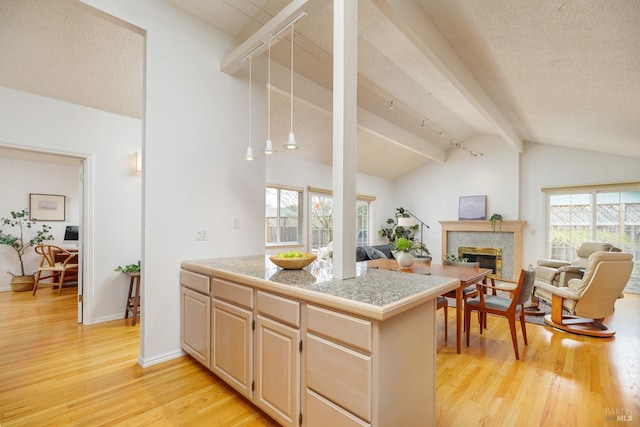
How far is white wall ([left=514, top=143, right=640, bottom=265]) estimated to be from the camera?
5.59 metres

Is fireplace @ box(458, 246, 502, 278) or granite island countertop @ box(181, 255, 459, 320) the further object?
fireplace @ box(458, 246, 502, 278)

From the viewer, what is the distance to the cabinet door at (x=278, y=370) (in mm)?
1604

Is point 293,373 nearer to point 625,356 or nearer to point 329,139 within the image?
point 625,356

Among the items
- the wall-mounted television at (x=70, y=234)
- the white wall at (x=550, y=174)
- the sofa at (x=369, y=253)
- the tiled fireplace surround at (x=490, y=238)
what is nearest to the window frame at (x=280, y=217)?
the sofa at (x=369, y=253)

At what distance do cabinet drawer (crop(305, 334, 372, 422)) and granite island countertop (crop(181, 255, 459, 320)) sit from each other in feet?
0.69

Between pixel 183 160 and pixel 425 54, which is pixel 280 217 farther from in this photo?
pixel 425 54

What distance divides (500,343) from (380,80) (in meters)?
3.54

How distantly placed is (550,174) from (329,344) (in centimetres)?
701

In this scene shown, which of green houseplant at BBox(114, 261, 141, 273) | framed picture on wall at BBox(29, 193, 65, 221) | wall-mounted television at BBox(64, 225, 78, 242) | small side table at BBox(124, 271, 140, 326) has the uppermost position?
framed picture on wall at BBox(29, 193, 65, 221)

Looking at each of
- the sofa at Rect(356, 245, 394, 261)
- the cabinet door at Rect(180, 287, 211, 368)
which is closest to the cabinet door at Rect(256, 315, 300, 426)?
the cabinet door at Rect(180, 287, 211, 368)

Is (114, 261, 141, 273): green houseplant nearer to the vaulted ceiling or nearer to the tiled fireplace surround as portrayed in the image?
the vaulted ceiling

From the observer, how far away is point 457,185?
7.59m

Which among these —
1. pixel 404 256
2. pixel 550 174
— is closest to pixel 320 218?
pixel 404 256

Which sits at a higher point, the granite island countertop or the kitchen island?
the granite island countertop
